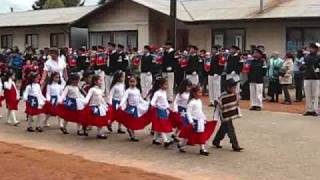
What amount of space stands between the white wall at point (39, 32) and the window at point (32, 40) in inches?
9.7

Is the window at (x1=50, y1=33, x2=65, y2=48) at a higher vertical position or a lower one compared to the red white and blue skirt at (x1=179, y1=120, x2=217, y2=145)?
higher

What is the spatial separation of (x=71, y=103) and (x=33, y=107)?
1118 mm

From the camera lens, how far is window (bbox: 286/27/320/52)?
1008 inches

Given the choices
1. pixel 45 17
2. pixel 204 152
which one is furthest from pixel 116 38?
pixel 204 152

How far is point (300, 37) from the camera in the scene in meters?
26.1

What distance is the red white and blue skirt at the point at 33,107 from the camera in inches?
527

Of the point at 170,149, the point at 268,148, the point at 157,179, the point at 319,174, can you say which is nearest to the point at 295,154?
the point at 268,148

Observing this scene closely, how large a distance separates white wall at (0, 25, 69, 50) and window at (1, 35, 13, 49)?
0.27 meters

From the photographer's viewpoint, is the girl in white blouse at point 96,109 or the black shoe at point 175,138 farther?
the girl in white blouse at point 96,109

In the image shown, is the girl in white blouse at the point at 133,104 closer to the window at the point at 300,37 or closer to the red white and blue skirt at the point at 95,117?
the red white and blue skirt at the point at 95,117

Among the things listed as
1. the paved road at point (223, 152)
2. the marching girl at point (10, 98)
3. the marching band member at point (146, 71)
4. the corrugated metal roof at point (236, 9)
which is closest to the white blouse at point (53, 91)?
the paved road at point (223, 152)

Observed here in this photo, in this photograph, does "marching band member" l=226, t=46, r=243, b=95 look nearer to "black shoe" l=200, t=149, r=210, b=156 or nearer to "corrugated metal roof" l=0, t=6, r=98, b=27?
"black shoe" l=200, t=149, r=210, b=156

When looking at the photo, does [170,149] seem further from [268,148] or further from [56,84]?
[56,84]

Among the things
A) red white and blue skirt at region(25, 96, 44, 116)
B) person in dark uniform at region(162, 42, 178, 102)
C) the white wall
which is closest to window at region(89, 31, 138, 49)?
the white wall
